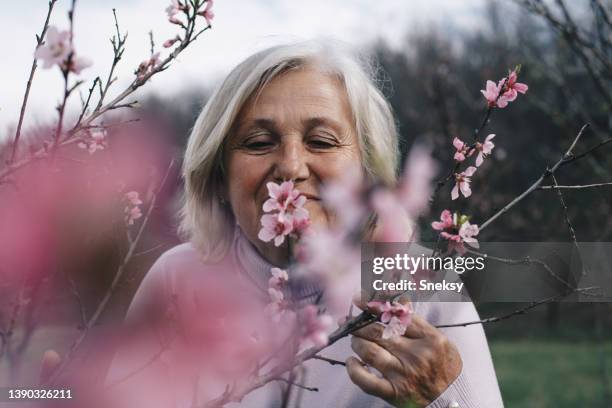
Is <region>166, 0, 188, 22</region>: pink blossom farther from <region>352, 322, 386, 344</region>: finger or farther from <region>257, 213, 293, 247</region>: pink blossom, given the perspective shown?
<region>352, 322, 386, 344</region>: finger

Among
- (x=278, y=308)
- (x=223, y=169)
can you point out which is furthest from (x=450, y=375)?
(x=223, y=169)

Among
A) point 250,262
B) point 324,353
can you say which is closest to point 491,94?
point 324,353

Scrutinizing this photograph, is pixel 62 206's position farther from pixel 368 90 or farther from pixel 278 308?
pixel 368 90

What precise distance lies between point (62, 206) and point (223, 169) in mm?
749

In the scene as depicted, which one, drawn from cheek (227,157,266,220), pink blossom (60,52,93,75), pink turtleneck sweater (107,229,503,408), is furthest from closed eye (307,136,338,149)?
pink blossom (60,52,93,75)

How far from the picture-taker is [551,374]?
26.2 ft

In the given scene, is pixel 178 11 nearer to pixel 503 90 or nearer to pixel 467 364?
pixel 503 90

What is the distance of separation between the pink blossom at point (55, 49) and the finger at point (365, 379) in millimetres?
592

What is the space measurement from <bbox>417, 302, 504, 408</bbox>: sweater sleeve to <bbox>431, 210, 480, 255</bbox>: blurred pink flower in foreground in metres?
0.36

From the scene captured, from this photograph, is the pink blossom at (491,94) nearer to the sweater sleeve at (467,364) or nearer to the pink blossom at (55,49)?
the sweater sleeve at (467,364)

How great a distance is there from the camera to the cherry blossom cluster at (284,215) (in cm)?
75

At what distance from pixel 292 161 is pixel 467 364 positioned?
1.84 ft

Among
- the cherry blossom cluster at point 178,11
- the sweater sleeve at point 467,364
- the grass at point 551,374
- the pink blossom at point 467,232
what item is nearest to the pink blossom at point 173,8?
the cherry blossom cluster at point 178,11

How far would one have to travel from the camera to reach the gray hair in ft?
4.94
